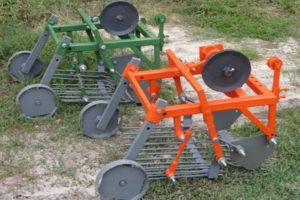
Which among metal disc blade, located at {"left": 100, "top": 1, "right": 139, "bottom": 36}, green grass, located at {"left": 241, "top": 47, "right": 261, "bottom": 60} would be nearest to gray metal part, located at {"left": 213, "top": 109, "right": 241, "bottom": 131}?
metal disc blade, located at {"left": 100, "top": 1, "right": 139, "bottom": 36}

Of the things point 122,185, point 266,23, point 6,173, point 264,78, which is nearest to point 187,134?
point 122,185

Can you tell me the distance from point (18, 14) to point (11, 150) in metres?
3.01

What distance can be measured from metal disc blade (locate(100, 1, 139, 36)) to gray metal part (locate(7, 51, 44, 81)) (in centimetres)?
91

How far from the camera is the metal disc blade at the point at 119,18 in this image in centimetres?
481

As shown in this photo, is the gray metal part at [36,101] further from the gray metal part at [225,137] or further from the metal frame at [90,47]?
the gray metal part at [225,137]

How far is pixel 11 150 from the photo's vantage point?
4.28 meters

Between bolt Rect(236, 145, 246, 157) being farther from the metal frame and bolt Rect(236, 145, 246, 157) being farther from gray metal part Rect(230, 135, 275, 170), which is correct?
the metal frame

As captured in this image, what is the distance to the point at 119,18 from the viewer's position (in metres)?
4.87

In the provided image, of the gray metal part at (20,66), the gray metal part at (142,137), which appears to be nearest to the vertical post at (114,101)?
the gray metal part at (142,137)

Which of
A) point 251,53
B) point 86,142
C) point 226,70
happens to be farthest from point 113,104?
point 251,53

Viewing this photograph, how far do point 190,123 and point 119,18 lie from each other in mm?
1512

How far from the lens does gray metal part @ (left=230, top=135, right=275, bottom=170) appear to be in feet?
12.7

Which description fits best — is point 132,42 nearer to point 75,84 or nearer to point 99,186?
point 75,84

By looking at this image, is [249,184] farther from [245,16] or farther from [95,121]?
[245,16]
